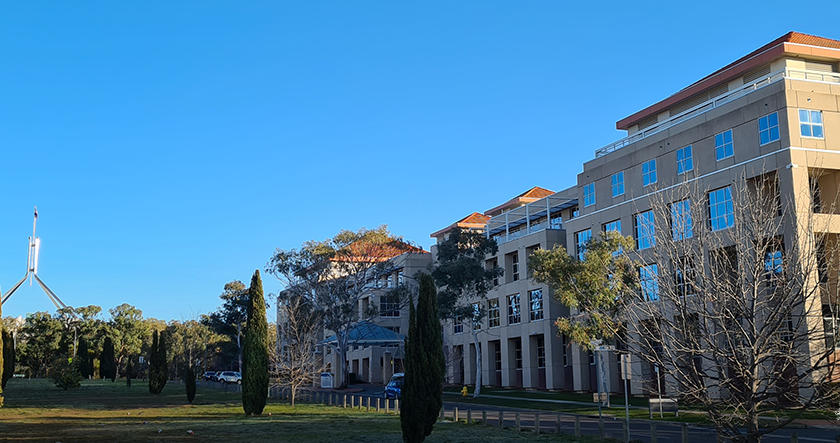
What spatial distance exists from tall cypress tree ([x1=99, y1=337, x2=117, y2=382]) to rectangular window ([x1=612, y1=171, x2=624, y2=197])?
199ft

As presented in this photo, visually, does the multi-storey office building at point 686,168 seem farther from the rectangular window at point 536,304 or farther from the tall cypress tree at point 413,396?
the tall cypress tree at point 413,396

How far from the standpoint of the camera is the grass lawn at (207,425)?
2267cm

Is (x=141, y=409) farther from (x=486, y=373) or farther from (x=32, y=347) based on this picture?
(x=32, y=347)

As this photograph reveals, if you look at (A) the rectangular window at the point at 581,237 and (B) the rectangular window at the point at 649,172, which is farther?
(A) the rectangular window at the point at 581,237

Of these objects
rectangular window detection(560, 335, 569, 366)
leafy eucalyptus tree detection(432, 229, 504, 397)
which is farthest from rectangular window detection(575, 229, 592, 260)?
rectangular window detection(560, 335, 569, 366)

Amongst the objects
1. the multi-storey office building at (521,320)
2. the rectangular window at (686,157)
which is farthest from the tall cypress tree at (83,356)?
the rectangular window at (686,157)

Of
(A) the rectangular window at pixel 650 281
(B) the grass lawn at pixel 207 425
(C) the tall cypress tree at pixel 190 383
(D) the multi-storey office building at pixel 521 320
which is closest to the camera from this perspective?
(A) the rectangular window at pixel 650 281

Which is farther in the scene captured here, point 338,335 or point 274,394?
point 338,335

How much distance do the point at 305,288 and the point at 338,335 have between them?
505 centimetres

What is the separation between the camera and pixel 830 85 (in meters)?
36.3

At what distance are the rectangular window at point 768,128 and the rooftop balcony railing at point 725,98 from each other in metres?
2.01

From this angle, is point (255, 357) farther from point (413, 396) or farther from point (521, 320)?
point (521, 320)

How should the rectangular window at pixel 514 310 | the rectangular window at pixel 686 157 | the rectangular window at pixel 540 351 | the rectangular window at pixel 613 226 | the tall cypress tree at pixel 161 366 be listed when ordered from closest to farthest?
the rectangular window at pixel 686 157 < the rectangular window at pixel 613 226 < the tall cypress tree at pixel 161 366 < the rectangular window at pixel 540 351 < the rectangular window at pixel 514 310

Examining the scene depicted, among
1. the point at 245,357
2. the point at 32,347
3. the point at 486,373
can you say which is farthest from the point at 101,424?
the point at 32,347
